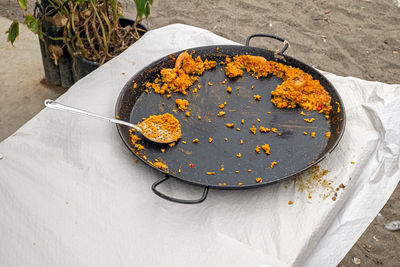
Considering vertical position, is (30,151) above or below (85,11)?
below

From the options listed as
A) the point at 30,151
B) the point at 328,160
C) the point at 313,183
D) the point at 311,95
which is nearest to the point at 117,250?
the point at 30,151

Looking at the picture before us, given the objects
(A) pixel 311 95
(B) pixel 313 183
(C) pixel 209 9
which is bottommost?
(C) pixel 209 9

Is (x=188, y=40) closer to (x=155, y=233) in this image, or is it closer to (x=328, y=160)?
(x=328, y=160)

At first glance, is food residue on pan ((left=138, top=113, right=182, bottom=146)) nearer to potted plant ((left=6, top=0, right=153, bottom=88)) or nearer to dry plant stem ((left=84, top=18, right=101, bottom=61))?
potted plant ((left=6, top=0, right=153, bottom=88))

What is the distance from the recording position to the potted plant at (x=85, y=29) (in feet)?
6.34

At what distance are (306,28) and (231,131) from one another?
2384 millimetres

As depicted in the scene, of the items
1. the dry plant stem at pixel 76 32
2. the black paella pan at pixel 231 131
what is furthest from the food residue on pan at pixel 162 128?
the dry plant stem at pixel 76 32

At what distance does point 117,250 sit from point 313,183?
2.13 feet

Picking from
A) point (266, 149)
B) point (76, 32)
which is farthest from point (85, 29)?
point (266, 149)

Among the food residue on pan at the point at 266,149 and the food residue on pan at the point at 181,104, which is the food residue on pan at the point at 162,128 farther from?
the food residue on pan at the point at 266,149

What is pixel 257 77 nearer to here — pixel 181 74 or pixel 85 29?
pixel 181 74

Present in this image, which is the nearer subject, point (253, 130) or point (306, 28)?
point (253, 130)

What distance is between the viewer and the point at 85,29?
2.03 m

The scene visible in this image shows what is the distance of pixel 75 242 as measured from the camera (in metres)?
1.05
